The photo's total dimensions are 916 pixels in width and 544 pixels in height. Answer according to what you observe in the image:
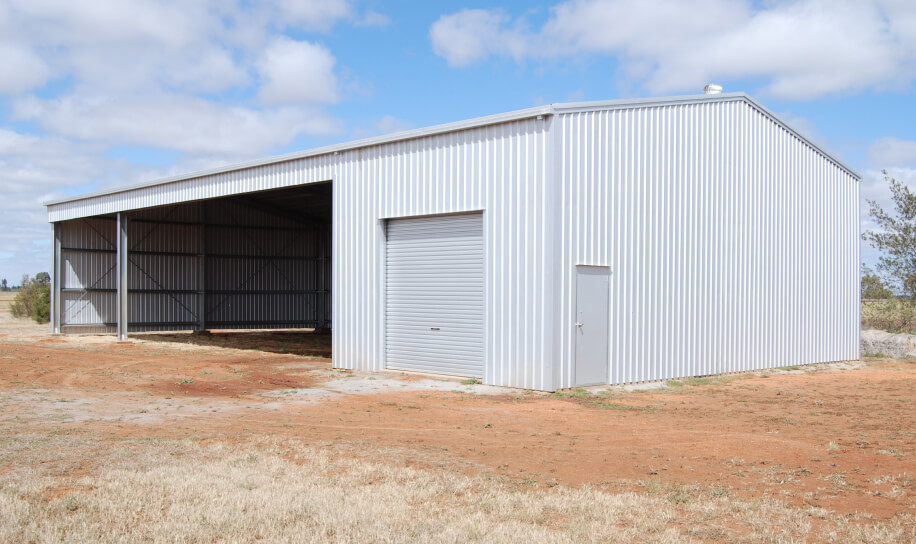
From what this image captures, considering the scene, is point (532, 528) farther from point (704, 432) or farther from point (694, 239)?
point (694, 239)

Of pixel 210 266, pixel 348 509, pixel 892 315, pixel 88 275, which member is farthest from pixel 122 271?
pixel 892 315

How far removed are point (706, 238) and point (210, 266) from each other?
24.9 metres

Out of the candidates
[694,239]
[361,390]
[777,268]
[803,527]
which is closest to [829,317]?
[777,268]

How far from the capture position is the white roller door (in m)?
16.5

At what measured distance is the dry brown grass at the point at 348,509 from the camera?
6.26 meters

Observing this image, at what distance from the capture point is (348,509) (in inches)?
269

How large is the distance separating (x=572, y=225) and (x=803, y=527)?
30.6ft

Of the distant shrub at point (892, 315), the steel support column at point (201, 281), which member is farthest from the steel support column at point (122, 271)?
the distant shrub at point (892, 315)

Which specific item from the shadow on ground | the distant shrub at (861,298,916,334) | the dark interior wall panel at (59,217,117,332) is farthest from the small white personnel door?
the dark interior wall panel at (59,217,117,332)

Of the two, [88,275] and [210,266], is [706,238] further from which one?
[88,275]

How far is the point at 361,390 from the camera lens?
15422 millimetres

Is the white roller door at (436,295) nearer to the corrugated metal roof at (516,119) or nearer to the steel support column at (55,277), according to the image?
the corrugated metal roof at (516,119)

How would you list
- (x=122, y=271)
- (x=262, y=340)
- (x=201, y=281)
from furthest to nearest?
1. (x=201, y=281)
2. (x=262, y=340)
3. (x=122, y=271)

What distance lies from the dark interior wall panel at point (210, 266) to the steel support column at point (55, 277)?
0.32 metres
